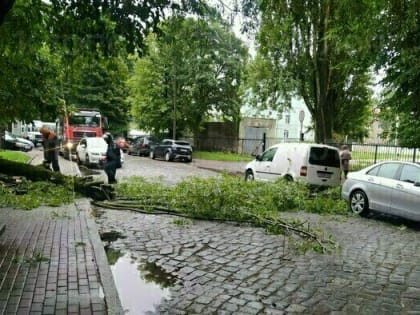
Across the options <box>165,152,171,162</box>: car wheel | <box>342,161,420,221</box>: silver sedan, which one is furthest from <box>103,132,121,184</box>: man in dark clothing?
<box>165,152,171,162</box>: car wheel

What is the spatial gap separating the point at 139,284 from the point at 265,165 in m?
11.2

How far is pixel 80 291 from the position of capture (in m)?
5.10

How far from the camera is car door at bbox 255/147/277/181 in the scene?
16.3 meters

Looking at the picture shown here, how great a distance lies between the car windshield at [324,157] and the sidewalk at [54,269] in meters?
8.17

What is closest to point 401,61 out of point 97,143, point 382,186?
point 382,186

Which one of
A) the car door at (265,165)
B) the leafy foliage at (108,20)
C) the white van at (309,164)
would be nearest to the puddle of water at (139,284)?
the leafy foliage at (108,20)

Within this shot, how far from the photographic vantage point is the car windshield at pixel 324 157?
1484cm

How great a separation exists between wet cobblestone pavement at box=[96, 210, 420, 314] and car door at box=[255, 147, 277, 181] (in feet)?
20.7

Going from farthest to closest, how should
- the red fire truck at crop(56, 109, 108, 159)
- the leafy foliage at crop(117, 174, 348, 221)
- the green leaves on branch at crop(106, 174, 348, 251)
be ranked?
the red fire truck at crop(56, 109, 108, 159), the leafy foliage at crop(117, 174, 348, 221), the green leaves on branch at crop(106, 174, 348, 251)

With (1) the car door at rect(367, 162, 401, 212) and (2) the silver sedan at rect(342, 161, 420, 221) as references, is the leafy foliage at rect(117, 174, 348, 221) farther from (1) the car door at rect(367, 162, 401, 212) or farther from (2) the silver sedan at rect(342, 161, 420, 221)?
(1) the car door at rect(367, 162, 401, 212)

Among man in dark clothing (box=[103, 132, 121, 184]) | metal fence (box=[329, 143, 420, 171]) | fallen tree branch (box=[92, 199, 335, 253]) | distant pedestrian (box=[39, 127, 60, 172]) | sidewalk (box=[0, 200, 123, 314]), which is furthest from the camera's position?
metal fence (box=[329, 143, 420, 171])

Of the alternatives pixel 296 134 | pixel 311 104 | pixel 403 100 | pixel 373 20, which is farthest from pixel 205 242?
pixel 296 134

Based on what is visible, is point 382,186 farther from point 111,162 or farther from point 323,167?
point 111,162

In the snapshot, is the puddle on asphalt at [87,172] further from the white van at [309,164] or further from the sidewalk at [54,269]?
the sidewalk at [54,269]
